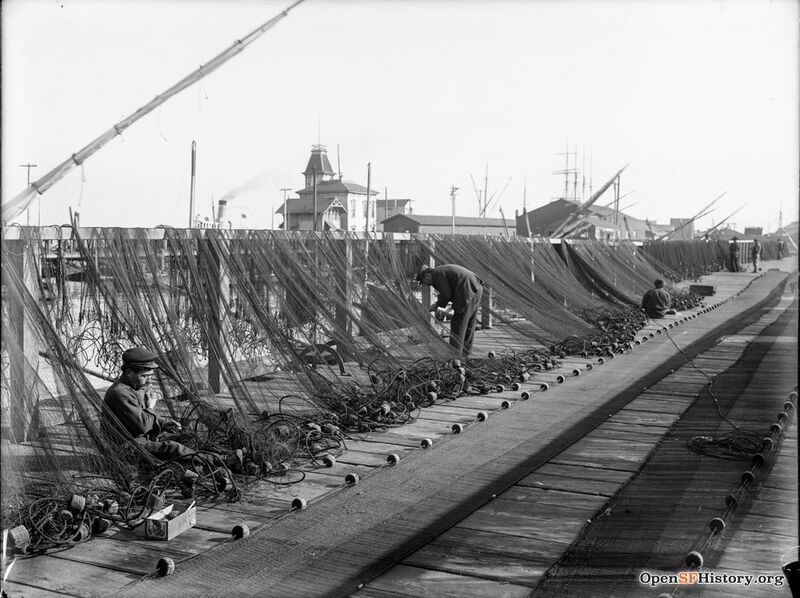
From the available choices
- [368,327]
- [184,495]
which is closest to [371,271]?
[368,327]

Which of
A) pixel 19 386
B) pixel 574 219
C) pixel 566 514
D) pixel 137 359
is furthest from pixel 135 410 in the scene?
pixel 574 219

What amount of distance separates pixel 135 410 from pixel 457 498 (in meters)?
1.95

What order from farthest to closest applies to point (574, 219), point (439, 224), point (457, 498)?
point (439, 224)
point (574, 219)
point (457, 498)

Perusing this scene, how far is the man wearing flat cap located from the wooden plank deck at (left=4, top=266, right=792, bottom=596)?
52 centimetres

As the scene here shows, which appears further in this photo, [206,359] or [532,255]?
[532,255]

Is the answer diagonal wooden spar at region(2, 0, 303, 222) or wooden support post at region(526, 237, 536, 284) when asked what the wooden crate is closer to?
diagonal wooden spar at region(2, 0, 303, 222)

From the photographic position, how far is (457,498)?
466 cm

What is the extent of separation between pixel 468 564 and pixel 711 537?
1.25m

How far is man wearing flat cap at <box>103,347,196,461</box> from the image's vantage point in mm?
4648

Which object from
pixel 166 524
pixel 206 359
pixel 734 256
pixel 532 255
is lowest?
pixel 166 524

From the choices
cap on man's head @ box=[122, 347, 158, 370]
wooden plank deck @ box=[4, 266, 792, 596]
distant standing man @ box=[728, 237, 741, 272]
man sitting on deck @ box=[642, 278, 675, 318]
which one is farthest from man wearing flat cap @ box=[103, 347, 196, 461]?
distant standing man @ box=[728, 237, 741, 272]

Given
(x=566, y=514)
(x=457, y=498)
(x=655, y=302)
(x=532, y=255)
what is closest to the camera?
(x=566, y=514)

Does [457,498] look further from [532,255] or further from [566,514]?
[532,255]

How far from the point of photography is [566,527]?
4.20m
